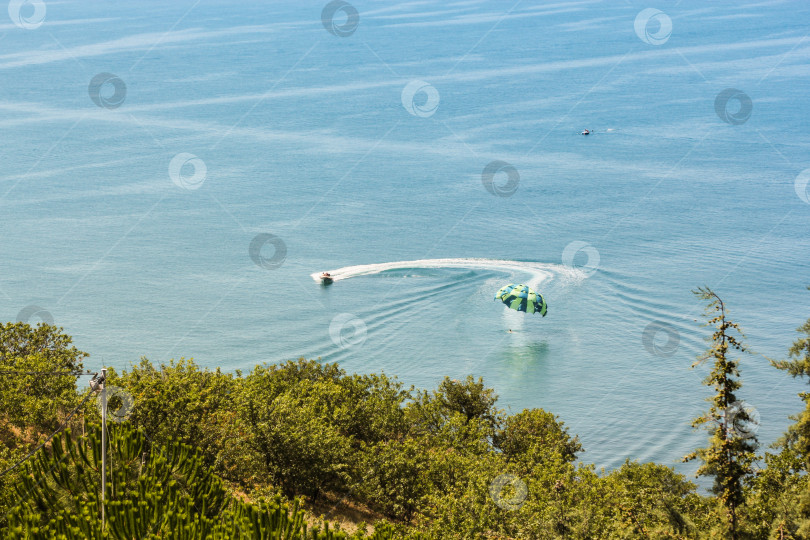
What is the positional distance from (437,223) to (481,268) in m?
17.9

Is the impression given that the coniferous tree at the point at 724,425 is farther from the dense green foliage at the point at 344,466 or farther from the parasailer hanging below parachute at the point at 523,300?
the parasailer hanging below parachute at the point at 523,300

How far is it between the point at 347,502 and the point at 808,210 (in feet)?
294

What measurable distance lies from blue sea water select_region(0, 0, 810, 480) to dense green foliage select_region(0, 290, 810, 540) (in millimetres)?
22650

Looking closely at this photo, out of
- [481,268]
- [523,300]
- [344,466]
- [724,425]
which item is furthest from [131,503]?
[481,268]

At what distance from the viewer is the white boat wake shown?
89.0 meters

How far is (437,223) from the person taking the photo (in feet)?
349

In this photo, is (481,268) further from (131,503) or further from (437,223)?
(131,503)

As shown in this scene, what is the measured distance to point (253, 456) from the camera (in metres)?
40.4

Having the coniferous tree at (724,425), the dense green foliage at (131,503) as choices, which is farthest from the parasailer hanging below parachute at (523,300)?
the dense green foliage at (131,503)

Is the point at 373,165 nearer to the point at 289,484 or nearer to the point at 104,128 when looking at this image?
the point at 104,128

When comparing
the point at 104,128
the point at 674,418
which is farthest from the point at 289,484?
the point at 104,128

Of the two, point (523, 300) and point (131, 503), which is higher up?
point (523, 300)

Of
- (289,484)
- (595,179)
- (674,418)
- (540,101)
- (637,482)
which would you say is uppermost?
(540,101)

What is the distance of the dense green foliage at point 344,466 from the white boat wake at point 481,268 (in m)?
37.4
